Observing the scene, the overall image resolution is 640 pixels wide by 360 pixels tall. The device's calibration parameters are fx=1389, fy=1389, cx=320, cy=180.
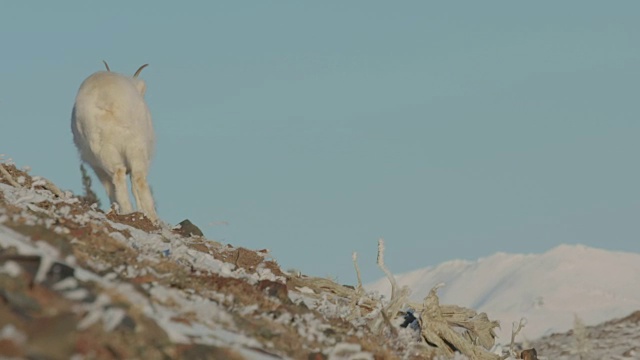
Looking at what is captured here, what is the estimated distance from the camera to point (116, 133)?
73.2 feet

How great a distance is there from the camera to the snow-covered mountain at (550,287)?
77375 mm

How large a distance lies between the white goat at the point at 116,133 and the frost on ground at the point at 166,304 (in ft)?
5.25

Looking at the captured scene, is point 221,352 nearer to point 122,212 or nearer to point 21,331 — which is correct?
point 21,331

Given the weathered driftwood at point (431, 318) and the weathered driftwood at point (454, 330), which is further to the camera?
the weathered driftwood at point (454, 330)

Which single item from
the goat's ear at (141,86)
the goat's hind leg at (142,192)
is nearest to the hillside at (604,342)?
the goat's ear at (141,86)

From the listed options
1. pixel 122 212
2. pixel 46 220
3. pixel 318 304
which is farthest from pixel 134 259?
pixel 122 212

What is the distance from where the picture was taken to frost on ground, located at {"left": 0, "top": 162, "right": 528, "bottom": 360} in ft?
28.1

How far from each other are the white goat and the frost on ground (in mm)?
1601

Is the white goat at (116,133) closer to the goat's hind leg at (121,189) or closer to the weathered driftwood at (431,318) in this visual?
the goat's hind leg at (121,189)

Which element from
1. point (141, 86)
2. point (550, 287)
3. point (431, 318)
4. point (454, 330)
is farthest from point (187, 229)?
point (550, 287)

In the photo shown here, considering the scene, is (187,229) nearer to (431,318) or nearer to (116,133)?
(116,133)

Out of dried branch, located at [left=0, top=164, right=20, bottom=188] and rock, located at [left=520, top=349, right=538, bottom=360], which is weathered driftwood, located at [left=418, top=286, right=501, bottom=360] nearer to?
rock, located at [left=520, top=349, right=538, bottom=360]

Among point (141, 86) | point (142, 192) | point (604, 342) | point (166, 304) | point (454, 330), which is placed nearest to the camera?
point (166, 304)

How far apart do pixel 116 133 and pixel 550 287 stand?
74.5 metres
